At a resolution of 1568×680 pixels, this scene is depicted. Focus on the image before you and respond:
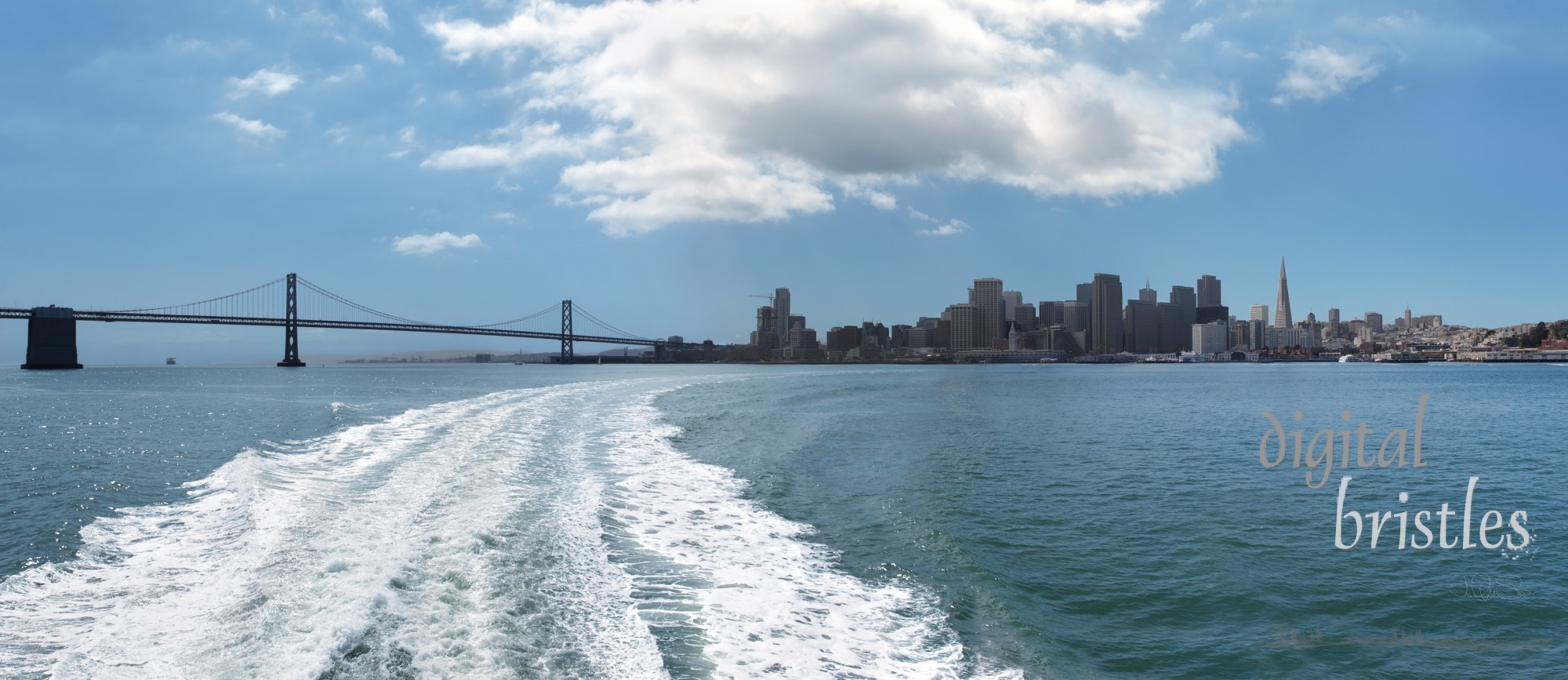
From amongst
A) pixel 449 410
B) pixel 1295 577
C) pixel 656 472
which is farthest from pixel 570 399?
pixel 1295 577

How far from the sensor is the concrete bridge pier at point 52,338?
76.4 metres

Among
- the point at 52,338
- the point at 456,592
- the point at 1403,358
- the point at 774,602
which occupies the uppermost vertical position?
the point at 52,338

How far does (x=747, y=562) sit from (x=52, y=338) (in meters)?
101

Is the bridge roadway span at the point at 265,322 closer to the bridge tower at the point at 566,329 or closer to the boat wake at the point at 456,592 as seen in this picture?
the bridge tower at the point at 566,329

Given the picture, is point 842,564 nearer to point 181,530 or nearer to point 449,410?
point 181,530

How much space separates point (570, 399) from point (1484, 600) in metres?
27.3

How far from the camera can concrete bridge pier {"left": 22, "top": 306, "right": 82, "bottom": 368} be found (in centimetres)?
7644

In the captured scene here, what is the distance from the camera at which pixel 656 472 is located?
13234 millimetres

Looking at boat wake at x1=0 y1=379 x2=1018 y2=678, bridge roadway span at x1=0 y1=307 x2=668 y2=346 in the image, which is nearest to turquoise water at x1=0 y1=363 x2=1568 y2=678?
boat wake at x1=0 y1=379 x2=1018 y2=678

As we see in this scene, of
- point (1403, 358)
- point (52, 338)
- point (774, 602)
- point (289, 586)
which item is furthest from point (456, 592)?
point (1403, 358)

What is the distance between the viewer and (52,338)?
258 ft

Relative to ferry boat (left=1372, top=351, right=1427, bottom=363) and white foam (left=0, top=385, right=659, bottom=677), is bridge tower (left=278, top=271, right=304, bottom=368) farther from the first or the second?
ferry boat (left=1372, top=351, right=1427, bottom=363)

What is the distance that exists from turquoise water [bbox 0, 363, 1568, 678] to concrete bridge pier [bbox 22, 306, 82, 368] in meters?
80.8

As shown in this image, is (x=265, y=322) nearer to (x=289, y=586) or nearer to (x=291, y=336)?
(x=291, y=336)
